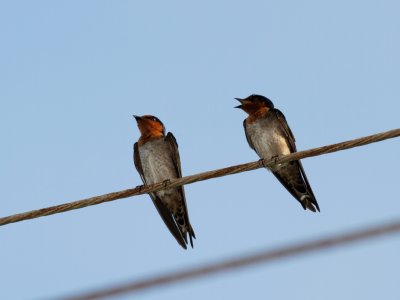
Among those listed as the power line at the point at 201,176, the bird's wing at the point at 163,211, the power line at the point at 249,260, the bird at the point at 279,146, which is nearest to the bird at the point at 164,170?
the bird's wing at the point at 163,211

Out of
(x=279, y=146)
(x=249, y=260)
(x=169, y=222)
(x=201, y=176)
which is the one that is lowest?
(x=249, y=260)

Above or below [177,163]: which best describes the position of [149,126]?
above

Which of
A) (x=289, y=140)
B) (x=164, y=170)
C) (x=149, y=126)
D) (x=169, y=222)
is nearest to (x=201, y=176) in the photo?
(x=169, y=222)

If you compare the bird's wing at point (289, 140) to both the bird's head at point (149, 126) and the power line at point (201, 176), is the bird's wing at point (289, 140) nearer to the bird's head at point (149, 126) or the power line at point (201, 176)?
the bird's head at point (149, 126)

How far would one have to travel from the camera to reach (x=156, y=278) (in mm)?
1212

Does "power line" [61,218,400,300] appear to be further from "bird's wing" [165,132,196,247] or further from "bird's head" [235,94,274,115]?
"bird's head" [235,94,274,115]

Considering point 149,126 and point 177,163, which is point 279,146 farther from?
point 149,126

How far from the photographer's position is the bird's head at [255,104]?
9.43 metres

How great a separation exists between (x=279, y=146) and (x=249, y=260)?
7.67m

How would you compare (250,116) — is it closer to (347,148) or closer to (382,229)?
(347,148)

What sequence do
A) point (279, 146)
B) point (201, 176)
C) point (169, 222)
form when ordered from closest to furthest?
point (201, 176), point (169, 222), point (279, 146)

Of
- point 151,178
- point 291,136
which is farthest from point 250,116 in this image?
point 151,178

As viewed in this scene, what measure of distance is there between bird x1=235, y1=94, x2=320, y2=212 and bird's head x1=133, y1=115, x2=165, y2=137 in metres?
1.20

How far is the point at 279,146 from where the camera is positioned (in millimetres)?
8883
